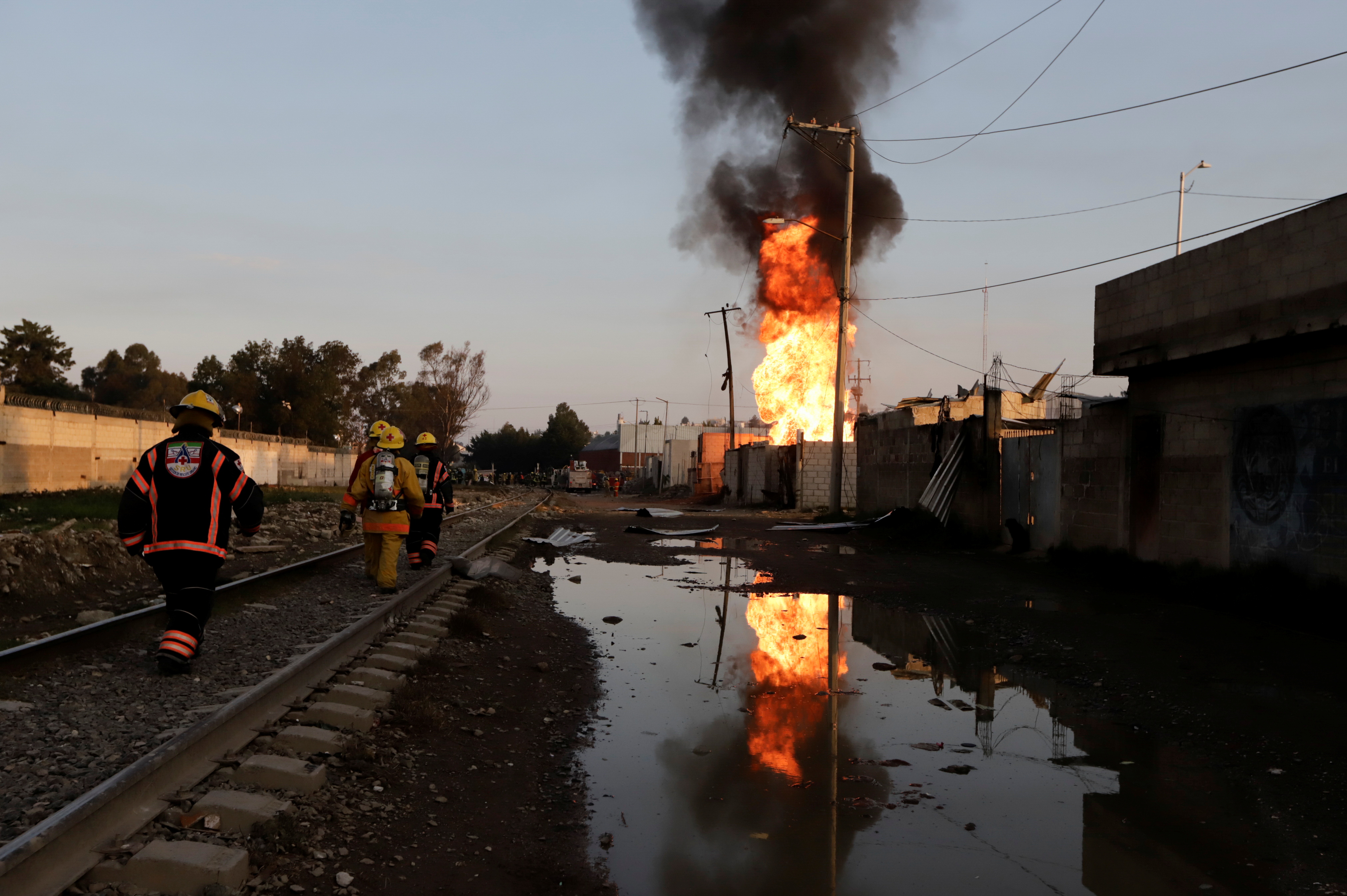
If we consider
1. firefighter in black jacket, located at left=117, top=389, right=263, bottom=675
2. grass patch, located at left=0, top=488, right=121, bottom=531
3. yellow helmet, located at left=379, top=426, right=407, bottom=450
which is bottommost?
grass patch, located at left=0, top=488, right=121, bottom=531

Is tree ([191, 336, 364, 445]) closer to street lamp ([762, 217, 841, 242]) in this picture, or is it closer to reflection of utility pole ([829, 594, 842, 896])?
street lamp ([762, 217, 841, 242])

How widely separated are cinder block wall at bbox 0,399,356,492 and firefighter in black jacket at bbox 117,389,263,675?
16516mm

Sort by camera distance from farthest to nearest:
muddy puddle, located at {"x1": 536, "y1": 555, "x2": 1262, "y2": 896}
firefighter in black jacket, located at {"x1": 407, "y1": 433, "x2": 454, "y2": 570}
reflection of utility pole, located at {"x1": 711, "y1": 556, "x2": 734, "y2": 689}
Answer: firefighter in black jacket, located at {"x1": 407, "y1": 433, "x2": 454, "y2": 570} → reflection of utility pole, located at {"x1": 711, "y1": 556, "x2": 734, "y2": 689} → muddy puddle, located at {"x1": 536, "y1": 555, "x2": 1262, "y2": 896}

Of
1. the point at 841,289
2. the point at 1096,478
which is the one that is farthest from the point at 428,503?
the point at 841,289

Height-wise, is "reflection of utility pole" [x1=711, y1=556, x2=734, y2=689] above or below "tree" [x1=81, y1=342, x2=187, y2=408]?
below

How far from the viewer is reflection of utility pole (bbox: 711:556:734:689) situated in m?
7.85

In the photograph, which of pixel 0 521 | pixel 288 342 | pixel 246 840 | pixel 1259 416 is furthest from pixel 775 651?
pixel 288 342

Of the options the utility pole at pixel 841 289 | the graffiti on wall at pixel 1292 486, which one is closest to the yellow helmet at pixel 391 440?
the graffiti on wall at pixel 1292 486

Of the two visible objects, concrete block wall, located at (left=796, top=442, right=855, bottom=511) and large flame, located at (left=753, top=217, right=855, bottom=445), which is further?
concrete block wall, located at (left=796, top=442, right=855, bottom=511)

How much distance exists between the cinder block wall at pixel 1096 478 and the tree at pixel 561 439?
92.1 m

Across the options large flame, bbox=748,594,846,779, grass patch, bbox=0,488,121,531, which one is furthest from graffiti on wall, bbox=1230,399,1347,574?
grass patch, bbox=0,488,121,531

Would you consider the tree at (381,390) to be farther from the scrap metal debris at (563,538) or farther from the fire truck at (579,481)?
the scrap metal debris at (563,538)

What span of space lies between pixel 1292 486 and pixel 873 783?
803cm

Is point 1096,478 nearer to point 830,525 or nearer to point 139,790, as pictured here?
point 830,525
